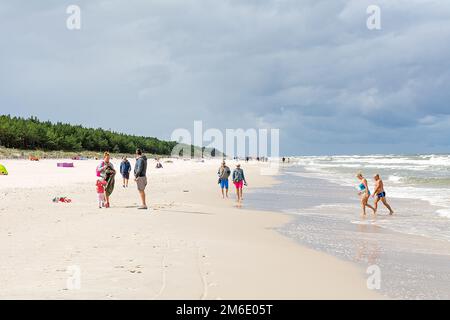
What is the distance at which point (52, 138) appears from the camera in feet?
301

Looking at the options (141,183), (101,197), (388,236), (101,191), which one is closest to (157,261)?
(388,236)

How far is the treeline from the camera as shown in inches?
3191

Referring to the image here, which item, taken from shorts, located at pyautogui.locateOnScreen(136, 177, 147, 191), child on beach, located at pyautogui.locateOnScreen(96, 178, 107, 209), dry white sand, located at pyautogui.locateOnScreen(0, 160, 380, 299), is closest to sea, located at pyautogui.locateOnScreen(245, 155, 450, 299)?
dry white sand, located at pyautogui.locateOnScreen(0, 160, 380, 299)

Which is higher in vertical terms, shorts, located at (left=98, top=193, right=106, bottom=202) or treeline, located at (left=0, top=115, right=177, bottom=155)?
treeline, located at (left=0, top=115, right=177, bottom=155)

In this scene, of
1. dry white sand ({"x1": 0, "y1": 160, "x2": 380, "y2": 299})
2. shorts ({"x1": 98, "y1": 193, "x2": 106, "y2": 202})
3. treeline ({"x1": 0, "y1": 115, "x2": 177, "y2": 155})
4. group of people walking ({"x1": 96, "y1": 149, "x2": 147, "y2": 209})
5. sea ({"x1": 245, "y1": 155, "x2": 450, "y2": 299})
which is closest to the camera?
dry white sand ({"x1": 0, "y1": 160, "x2": 380, "y2": 299})

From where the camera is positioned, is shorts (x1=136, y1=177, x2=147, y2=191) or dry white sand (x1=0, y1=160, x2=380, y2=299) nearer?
dry white sand (x1=0, y1=160, x2=380, y2=299)

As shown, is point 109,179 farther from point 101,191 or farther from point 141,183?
point 141,183

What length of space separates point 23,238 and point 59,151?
87.3m

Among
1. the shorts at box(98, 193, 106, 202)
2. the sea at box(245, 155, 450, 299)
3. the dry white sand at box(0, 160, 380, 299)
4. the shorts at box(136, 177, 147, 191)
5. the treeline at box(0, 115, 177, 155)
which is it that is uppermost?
the treeline at box(0, 115, 177, 155)

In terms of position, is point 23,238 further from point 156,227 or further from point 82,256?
point 156,227

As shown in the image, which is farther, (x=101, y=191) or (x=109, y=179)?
(x=109, y=179)

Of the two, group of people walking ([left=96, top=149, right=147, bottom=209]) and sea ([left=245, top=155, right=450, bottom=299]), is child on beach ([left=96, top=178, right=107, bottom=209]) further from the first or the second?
sea ([left=245, top=155, right=450, bottom=299])

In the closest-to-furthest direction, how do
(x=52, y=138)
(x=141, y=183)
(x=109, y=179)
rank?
(x=141, y=183), (x=109, y=179), (x=52, y=138)
